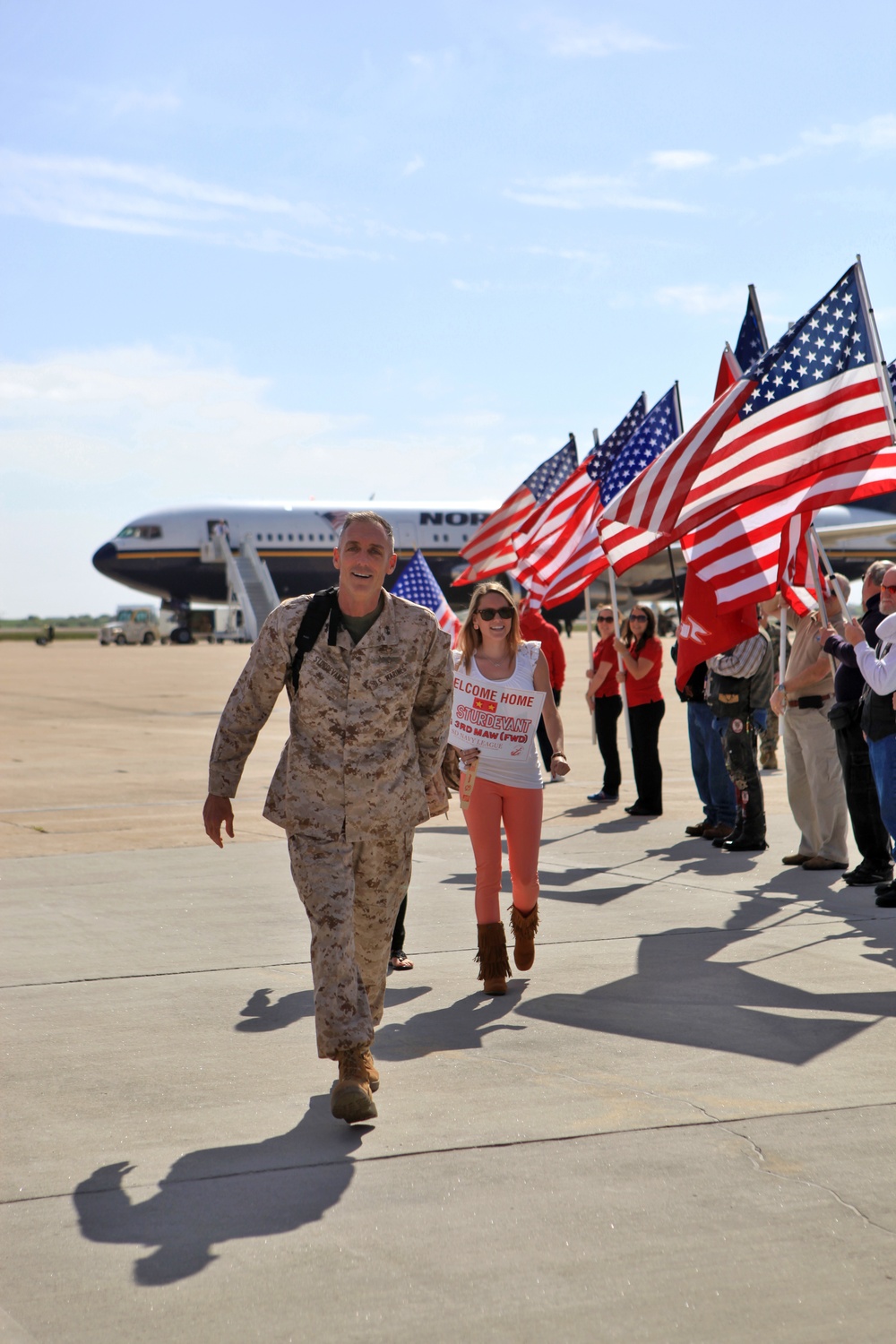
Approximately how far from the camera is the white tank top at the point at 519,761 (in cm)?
683

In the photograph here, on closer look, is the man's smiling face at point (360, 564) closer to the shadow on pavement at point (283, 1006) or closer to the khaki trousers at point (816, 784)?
the shadow on pavement at point (283, 1006)

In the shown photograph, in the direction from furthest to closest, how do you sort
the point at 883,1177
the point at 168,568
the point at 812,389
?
the point at 168,568, the point at 812,389, the point at 883,1177

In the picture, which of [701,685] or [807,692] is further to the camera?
[701,685]

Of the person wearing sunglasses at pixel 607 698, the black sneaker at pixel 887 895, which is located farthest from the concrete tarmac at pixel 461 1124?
the person wearing sunglasses at pixel 607 698

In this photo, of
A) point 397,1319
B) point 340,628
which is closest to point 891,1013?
point 340,628

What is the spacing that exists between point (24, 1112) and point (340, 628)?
1.92 m

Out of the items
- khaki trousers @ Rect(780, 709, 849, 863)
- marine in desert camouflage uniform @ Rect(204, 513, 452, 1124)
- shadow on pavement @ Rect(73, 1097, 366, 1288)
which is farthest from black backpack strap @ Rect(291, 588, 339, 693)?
khaki trousers @ Rect(780, 709, 849, 863)

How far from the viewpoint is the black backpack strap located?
195 inches

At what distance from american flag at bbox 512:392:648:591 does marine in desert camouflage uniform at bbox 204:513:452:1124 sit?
1078cm

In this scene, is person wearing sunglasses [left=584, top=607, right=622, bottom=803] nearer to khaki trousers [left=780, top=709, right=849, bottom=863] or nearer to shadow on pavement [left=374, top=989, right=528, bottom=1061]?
khaki trousers [left=780, top=709, right=849, bottom=863]

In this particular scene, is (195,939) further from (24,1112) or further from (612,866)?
(612,866)

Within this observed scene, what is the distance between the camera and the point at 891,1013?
610 centimetres

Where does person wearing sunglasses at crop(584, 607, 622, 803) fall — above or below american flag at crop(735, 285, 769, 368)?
below

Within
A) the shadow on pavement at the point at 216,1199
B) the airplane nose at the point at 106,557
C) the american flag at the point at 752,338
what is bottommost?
the shadow on pavement at the point at 216,1199
